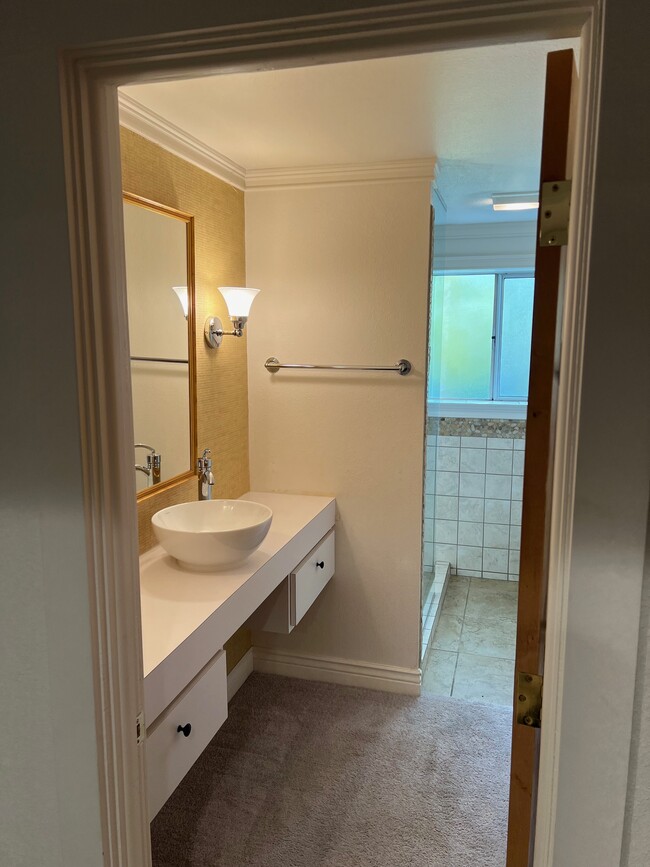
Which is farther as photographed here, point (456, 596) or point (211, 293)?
point (456, 596)

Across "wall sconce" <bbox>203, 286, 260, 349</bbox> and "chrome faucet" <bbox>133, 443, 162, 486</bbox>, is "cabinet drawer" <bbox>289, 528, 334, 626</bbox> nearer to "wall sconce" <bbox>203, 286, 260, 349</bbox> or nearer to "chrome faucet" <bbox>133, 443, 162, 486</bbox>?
"chrome faucet" <bbox>133, 443, 162, 486</bbox>

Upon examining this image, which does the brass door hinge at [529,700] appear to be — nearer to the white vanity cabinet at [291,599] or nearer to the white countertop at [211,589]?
the white countertop at [211,589]

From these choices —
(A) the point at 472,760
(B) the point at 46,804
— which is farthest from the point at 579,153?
(A) the point at 472,760

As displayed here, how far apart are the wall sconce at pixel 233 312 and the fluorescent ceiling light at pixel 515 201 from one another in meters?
1.48

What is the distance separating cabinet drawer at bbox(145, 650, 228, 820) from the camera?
145 cm

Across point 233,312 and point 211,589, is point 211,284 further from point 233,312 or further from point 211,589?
point 211,589

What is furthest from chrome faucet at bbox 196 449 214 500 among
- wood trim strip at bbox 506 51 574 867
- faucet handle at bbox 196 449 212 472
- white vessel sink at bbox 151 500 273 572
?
wood trim strip at bbox 506 51 574 867

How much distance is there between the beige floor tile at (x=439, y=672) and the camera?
3.00 metres

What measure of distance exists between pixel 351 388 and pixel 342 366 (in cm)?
11

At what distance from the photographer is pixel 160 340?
219 cm

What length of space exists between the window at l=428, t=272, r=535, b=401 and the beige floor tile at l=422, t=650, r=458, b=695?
1789 mm

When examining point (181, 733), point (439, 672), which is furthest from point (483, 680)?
point (181, 733)

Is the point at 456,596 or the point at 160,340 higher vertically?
the point at 160,340

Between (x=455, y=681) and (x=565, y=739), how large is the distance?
2384mm
